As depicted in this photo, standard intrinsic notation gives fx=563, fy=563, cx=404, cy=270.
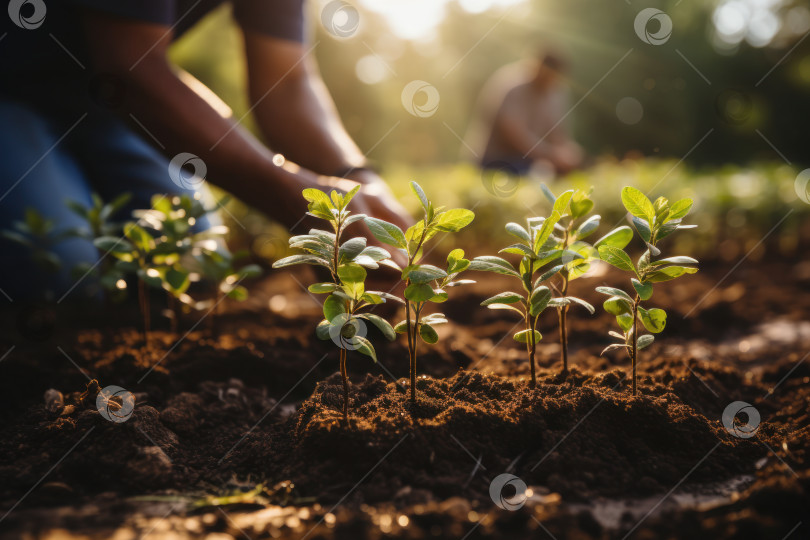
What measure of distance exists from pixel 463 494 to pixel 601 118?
19325 mm

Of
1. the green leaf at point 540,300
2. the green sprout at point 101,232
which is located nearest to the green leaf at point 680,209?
the green leaf at point 540,300

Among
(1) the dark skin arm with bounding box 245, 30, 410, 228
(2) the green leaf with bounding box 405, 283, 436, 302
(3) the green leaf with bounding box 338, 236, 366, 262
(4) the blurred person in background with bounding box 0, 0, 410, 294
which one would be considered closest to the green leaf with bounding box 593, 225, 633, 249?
(2) the green leaf with bounding box 405, 283, 436, 302

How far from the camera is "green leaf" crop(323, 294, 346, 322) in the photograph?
1.23 m

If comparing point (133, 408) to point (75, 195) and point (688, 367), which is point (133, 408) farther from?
point (75, 195)

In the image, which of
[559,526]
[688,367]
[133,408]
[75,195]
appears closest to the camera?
[559,526]

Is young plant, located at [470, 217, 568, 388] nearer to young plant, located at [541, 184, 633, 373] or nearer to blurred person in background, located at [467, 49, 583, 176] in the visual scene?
young plant, located at [541, 184, 633, 373]

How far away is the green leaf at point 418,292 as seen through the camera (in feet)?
4.05

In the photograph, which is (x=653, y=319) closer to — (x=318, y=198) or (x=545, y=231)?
(x=545, y=231)

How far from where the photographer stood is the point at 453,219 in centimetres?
133

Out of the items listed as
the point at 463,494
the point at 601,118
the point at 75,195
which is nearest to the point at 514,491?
the point at 463,494

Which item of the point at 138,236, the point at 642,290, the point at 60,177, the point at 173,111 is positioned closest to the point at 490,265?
the point at 642,290

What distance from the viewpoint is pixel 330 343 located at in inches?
89.7

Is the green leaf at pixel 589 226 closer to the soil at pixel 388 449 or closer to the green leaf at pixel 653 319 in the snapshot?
the green leaf at pixel 653 319

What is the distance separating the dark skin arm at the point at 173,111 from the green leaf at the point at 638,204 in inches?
37.0
